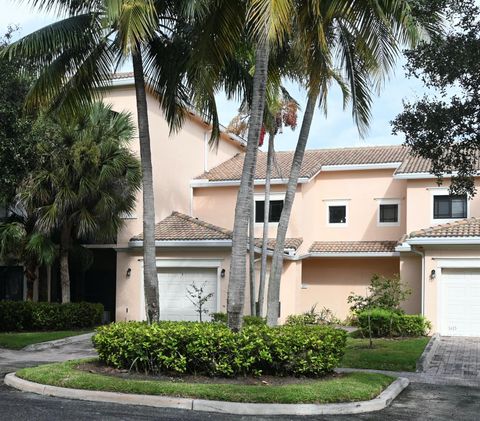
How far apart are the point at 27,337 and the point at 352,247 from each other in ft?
44.1

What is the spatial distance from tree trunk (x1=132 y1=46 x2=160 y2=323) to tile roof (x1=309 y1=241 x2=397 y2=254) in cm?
1411

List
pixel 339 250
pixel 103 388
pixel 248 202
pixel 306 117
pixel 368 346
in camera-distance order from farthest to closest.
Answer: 1. pixel 339 250
2. pixel 368 346
3. pixel 306 117
4. pixel 248 202
5. pixel 103 388

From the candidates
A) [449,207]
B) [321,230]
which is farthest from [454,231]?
[321,230]

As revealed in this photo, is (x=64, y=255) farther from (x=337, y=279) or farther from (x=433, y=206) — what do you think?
(x=433, y=206)

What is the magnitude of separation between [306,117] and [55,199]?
955 centimetres

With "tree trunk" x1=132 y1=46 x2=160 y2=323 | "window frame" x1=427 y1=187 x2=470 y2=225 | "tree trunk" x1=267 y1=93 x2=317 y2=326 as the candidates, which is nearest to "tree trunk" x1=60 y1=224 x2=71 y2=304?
"tree trunk" x1=132 y1=46 x2=160 y2=323

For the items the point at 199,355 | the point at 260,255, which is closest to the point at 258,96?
the point at 199,355

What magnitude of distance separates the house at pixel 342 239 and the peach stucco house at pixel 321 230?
4 cm

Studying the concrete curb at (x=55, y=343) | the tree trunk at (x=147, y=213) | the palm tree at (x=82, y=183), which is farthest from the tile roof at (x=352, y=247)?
the tree trunk at (x=147, y=213)

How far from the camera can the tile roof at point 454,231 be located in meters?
21.9

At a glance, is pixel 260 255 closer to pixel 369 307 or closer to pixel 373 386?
pixel 369 307

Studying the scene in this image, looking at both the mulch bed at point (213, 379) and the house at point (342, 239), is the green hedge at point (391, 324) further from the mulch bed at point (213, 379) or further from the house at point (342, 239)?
the mulch bed at point (213, 379)

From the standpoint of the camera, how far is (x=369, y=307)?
21625mm

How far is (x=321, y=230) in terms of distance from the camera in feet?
93.0
